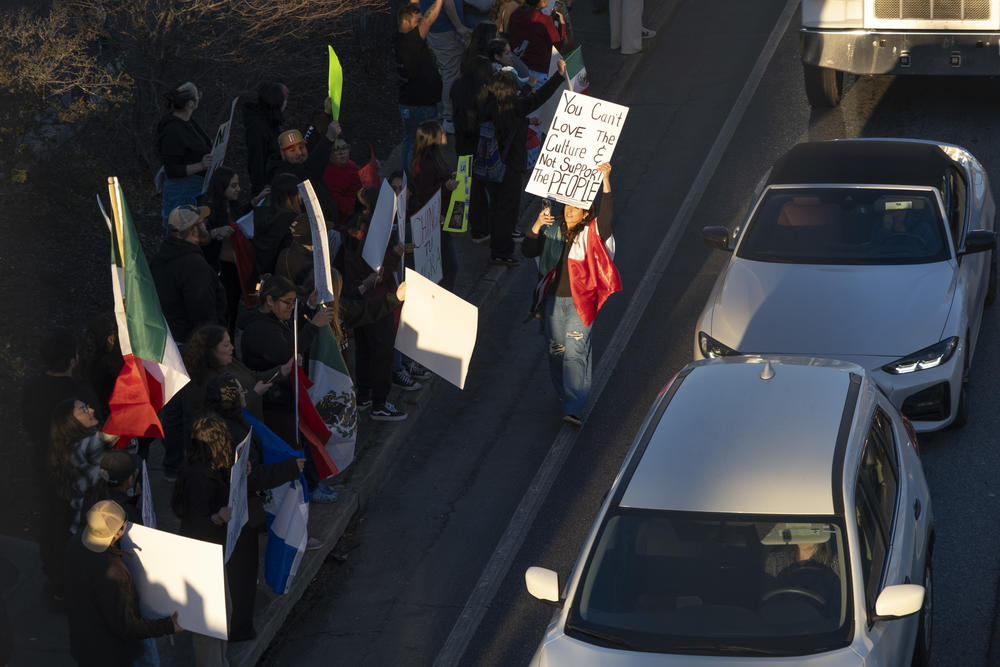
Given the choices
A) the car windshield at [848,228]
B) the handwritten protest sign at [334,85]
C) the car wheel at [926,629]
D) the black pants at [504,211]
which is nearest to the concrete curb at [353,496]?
the black pants at [504,211]

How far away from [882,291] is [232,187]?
491cm

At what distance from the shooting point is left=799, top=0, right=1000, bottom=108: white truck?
583 inches

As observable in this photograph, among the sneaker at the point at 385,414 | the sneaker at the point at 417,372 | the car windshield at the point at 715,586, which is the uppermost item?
the car windshield at the point at 715,586

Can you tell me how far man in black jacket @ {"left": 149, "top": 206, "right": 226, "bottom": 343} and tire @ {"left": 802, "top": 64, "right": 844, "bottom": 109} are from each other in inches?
336

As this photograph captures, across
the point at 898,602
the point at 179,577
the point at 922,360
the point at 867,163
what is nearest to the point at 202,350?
the point at 179,577

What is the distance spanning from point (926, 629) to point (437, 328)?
13.9 ft

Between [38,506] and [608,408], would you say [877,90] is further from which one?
[38,506]

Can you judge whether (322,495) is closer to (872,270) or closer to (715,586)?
(715,586)

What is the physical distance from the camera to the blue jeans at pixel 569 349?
416 inches

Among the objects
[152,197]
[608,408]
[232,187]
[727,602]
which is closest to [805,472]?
[727,602]

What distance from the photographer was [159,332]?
8.16 m

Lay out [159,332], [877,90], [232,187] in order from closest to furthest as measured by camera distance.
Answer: [159,332], [232,187], [877,90]

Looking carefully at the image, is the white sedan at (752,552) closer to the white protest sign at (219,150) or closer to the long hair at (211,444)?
the long hair at (211,444)

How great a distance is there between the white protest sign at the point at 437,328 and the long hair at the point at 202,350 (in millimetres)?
2138
